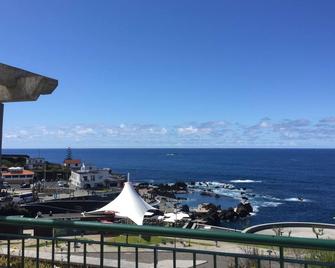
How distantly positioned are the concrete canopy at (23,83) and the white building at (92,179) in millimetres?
87372

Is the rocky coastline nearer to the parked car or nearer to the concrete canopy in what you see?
the parked car

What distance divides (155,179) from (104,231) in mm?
122114

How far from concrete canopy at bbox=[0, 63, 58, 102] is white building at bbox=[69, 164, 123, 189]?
87.4 metres

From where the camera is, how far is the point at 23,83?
546cm

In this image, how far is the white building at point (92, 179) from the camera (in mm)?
91925

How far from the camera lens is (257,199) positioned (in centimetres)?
8331

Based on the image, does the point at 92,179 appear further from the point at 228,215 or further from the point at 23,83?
the point at 23,83

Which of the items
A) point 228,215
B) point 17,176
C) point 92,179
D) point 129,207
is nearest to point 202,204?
point 228,215

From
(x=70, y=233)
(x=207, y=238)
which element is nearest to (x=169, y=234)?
(x=207, y=238)

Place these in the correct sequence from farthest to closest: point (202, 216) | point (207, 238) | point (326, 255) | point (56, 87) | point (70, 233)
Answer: point (202, 216)
point (326, 255)
point (70, 233)
point (56, 87)
point (207, 238)

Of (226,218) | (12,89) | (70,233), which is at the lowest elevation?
(226,218)

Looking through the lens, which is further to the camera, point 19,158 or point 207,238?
point 19,158

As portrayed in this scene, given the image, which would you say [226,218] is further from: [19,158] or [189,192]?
[19,158]

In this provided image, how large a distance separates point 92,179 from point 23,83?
89328 mm
